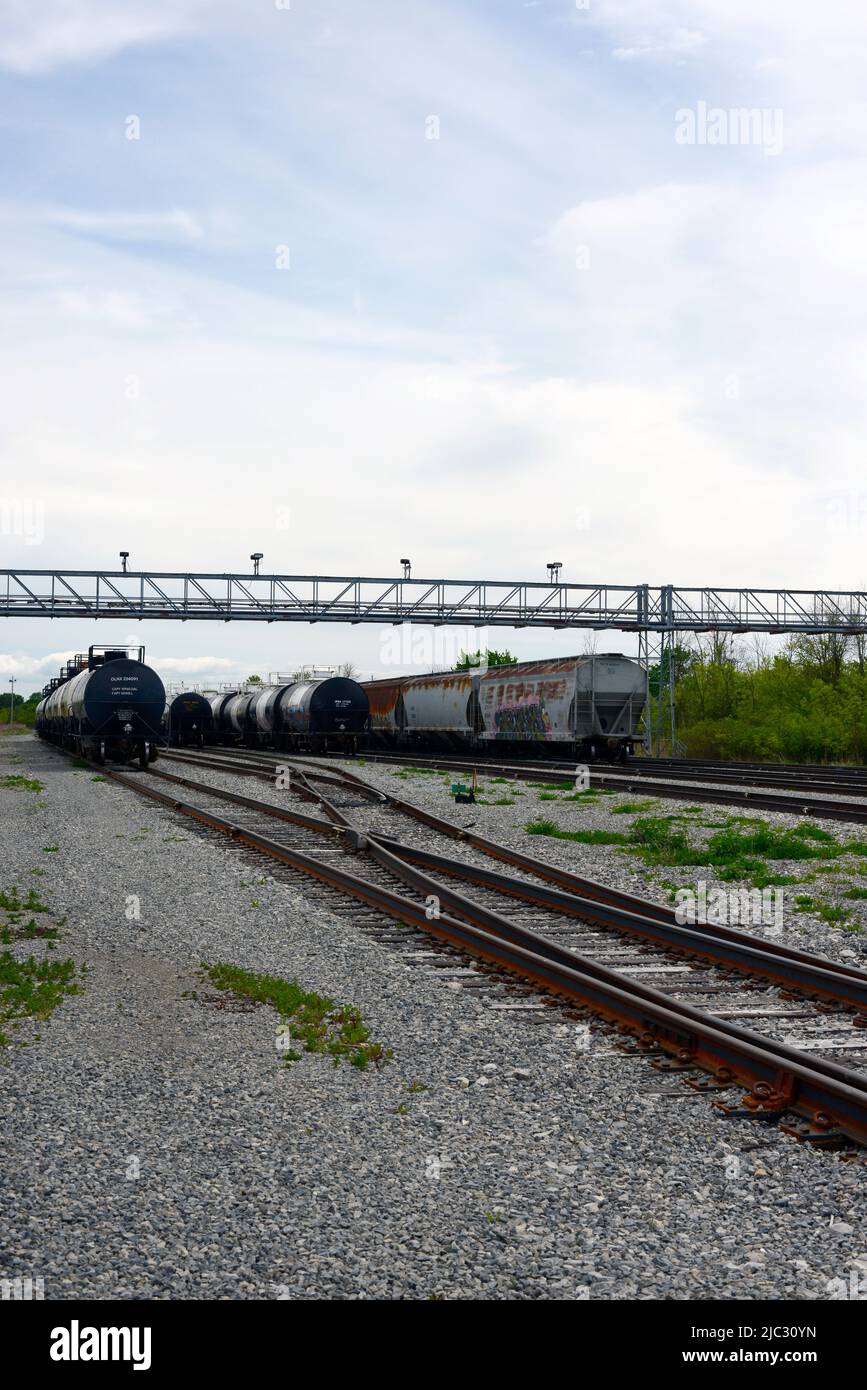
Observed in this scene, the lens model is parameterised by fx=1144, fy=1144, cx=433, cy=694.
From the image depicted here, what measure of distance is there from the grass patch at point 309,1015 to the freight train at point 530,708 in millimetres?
26462

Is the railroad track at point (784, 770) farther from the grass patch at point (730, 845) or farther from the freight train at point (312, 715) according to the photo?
the grass patch at point (730, 845)

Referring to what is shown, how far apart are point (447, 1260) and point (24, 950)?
6225mm

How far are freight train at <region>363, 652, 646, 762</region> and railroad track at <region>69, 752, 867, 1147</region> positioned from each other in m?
19.4

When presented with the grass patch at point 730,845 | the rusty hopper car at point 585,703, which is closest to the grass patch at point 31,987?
the grass patch at point 730,845

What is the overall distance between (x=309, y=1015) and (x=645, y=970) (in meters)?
2.72

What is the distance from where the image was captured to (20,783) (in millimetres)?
27578

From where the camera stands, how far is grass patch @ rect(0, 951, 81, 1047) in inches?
295

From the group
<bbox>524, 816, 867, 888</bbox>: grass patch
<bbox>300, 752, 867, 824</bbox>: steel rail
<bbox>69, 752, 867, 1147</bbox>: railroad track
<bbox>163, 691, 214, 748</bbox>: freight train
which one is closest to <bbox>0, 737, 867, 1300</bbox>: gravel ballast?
<bbox>69, 752, 867, 1147</bbox>: railroad track

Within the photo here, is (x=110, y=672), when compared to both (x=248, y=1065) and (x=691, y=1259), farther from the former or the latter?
(x=691, y=1259)

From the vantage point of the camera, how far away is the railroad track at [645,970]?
5953mm

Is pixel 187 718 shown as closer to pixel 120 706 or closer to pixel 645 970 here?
pixel 120 706

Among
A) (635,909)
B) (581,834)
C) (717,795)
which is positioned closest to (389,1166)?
(635,909)

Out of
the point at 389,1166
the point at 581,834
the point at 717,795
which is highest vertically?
the point at 717,795

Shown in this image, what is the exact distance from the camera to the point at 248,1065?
6562mm
